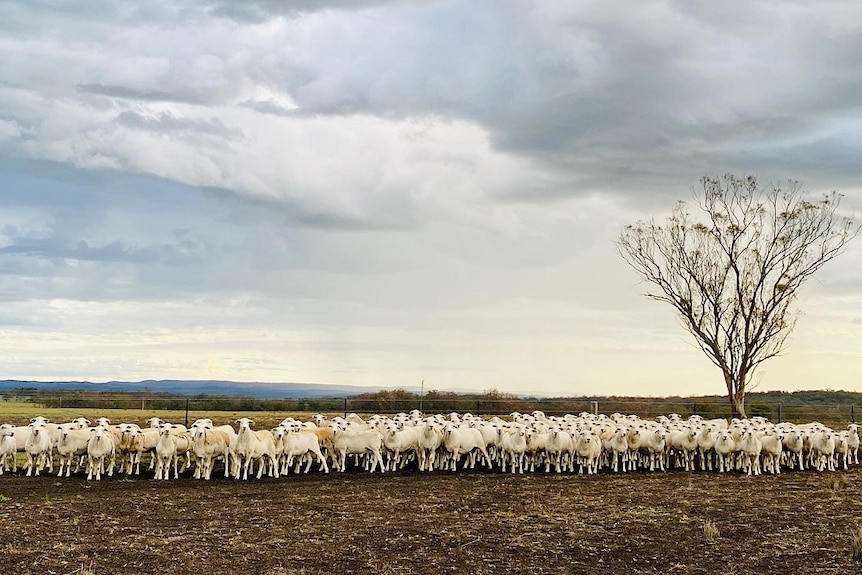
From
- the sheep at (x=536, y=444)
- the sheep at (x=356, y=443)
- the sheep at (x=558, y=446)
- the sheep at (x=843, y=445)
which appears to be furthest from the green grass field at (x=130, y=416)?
the sheep at (x=843, y=445)

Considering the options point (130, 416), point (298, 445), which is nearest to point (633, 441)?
point (298, 445)

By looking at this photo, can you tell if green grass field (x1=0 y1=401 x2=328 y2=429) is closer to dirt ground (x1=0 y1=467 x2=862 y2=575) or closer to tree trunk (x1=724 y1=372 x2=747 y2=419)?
dirt ground (x1=0 y1=467 x2=862 y2=575)

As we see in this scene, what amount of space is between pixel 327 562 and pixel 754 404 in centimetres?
3407

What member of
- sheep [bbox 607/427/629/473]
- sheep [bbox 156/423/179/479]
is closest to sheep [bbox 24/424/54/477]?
sheep [bbox 156/423/179/479]

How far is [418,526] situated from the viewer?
14.8 m

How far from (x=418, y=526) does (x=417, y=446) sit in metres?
8.68

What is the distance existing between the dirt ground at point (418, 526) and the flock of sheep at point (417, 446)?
3.14 feet

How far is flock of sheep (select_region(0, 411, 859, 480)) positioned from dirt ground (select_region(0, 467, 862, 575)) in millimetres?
957

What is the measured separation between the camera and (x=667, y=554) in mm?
13055

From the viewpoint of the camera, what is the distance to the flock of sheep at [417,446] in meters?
21.4

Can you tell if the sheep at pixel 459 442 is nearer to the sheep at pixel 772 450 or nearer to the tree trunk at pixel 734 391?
the sheep at pixel 772 450

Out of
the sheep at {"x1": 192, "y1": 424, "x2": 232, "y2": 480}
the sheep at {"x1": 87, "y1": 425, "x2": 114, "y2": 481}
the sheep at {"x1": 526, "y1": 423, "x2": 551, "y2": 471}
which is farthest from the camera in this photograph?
the sheep at {"x1": 526, "y1": 423, "x2": 551, "y2": 471}

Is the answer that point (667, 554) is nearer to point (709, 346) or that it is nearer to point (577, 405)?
point (577, 405)

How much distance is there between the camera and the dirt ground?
40.1 ft
